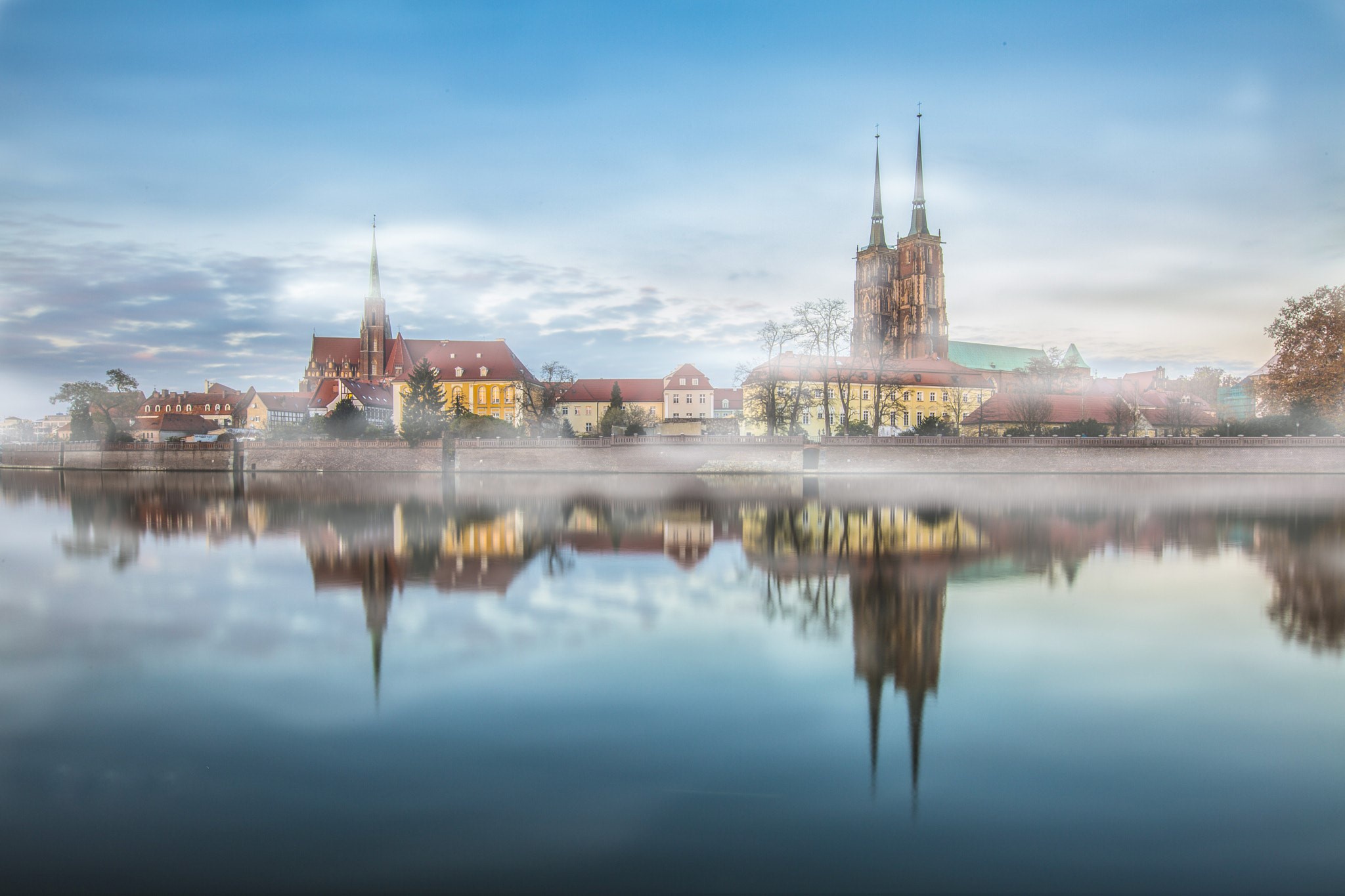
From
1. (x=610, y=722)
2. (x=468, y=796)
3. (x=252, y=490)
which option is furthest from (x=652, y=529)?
(x=252, y=490)

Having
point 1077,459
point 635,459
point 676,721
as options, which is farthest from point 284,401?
point 676,721

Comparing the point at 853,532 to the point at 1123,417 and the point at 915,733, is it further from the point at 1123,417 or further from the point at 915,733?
the point at 1123,417

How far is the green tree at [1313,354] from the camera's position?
5019 cm

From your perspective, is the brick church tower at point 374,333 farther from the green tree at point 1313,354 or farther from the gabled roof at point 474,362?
the green tree at point 1313,354

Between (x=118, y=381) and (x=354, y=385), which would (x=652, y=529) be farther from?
(x=354, y=385)

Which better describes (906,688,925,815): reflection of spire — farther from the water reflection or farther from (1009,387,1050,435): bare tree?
(1009,387,1050,435): bare tree

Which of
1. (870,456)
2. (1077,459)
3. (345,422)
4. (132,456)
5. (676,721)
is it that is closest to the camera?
(676,721)

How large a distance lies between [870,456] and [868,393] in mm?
33348

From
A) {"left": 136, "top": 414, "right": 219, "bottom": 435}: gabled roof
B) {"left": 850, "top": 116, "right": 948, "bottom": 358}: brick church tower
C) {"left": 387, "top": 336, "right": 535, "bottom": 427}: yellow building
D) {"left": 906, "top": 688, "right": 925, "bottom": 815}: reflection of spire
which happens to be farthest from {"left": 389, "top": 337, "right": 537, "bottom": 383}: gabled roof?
{"left": 906, "top": 688, "right": 925, "bottom": 815}: reflection of spire

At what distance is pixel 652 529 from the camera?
2259cm

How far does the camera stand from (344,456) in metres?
56.7

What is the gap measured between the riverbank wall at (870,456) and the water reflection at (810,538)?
32.9ft

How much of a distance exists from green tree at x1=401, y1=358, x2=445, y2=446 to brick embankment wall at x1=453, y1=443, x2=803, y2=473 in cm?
331

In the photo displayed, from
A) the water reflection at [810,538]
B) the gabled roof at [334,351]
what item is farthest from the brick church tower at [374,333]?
the water reflection at [810,538]
